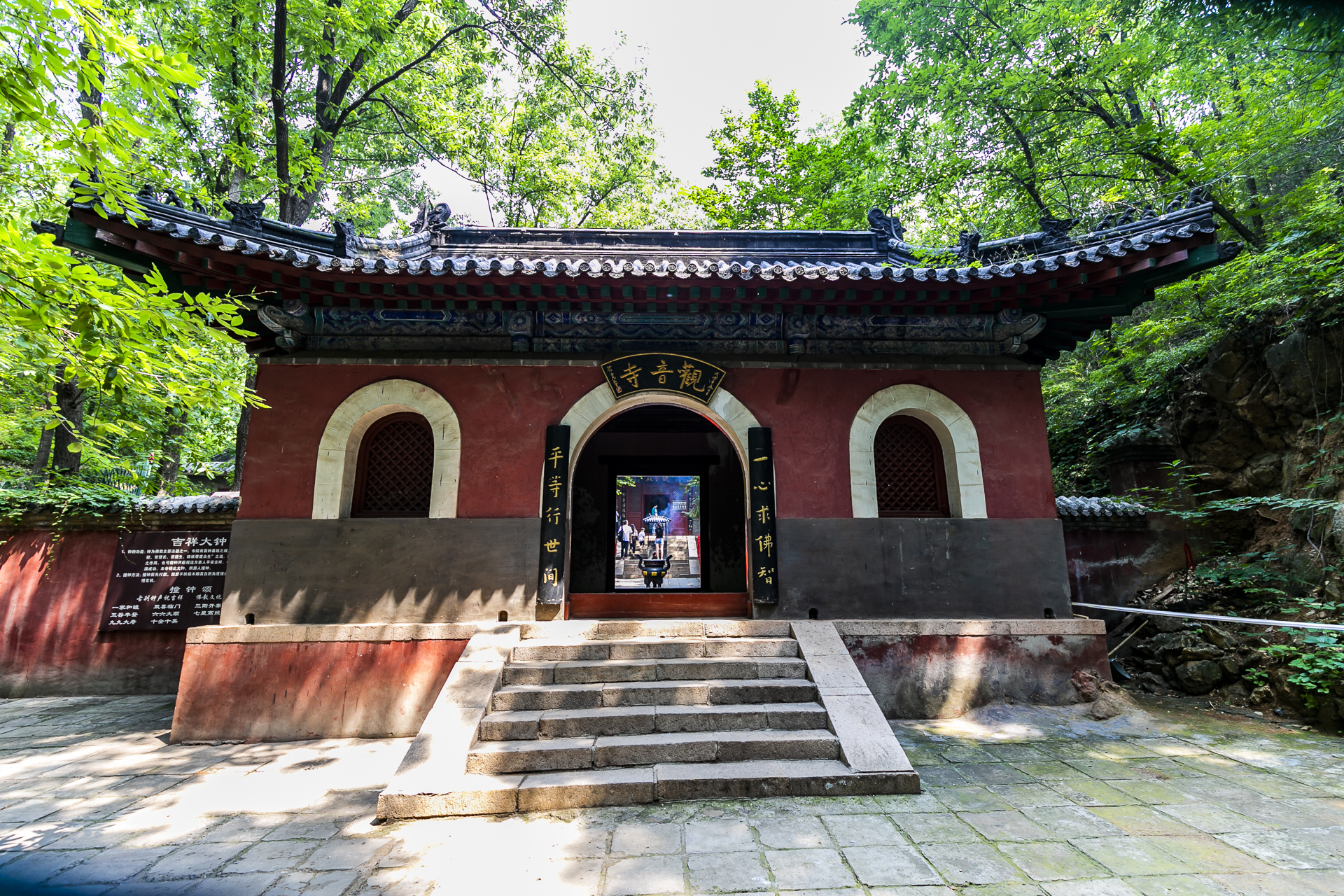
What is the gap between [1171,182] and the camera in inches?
359

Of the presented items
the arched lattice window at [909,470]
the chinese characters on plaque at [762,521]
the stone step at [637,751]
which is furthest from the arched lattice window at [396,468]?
the arched lattice window at [909,470]

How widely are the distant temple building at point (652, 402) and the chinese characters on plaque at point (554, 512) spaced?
24mm

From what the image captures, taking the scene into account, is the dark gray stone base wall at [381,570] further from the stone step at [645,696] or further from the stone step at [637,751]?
the stone step at [637,751]

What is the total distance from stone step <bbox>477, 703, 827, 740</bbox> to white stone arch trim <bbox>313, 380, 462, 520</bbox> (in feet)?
7.49

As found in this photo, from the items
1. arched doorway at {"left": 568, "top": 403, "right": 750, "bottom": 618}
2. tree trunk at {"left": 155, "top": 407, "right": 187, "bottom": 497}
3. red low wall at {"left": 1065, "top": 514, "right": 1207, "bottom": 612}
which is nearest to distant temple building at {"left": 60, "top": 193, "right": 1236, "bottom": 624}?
red low wall at {"left": 1065, "top": 514, "right": 1207, "bottom": 612}

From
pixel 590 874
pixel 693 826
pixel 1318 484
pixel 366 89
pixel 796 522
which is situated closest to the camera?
pixel 590 874

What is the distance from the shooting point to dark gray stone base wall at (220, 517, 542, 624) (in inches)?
220

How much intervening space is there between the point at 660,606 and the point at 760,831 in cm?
321

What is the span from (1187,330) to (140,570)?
15.8 m

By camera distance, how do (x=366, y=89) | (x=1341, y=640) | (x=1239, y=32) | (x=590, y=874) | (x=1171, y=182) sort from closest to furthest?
(x=590, y=874) < (x=1341, y=640) < (x=1239, y=32) < (x=1171, y=182) < (x=366, y=89)

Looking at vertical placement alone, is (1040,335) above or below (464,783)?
above

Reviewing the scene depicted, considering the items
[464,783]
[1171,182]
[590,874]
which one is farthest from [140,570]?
[1171,182]

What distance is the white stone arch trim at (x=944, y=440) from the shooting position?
6.04 metres

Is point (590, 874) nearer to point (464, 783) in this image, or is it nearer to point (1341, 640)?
point (464, 783)
